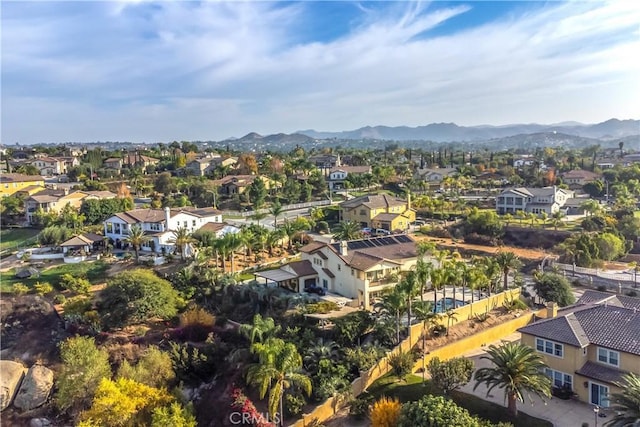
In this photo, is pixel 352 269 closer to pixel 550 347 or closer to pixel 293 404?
pixel 293 404

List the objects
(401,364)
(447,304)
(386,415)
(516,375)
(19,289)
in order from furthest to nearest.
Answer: (19,289)
(447,304)
(401,364)
(516,375)
(386,415)

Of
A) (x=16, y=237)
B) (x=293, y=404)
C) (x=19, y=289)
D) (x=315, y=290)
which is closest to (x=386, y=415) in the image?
(x=293, y=404)

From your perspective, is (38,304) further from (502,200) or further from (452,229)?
(502,200)

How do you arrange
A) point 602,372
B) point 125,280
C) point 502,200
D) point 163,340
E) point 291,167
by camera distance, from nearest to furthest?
point 602,372 < point 163,340 < point 125,280 < point 502,200 < point 291,167

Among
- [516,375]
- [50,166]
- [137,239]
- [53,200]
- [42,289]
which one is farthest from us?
[50,166]

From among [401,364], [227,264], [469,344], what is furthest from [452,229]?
[401,364]

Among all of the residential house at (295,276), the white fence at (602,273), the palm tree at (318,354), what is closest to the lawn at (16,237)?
the residential house at (295,276)
